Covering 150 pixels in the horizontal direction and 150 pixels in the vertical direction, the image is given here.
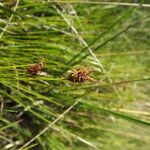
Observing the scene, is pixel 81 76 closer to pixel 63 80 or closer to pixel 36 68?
pixel 36 68

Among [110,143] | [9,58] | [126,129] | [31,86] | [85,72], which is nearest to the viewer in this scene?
[85,72]

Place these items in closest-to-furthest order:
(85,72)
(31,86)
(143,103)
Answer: (85,72) → (31,86) → (143,103)

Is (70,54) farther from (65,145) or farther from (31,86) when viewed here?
(65,145)

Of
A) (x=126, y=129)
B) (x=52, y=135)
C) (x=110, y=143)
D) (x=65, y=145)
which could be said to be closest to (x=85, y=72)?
(x=52, y=135)

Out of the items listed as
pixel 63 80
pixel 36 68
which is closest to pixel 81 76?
pixel 36 68

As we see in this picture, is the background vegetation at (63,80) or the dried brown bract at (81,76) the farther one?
the background vegetation at (63,80)

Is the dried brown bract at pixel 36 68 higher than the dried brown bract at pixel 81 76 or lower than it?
higher

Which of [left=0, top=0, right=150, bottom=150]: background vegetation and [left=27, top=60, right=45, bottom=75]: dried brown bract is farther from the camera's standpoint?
[left=0, top=0, right=150, bottom=150]: background vegetation

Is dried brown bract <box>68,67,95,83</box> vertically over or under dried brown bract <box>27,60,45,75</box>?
under
